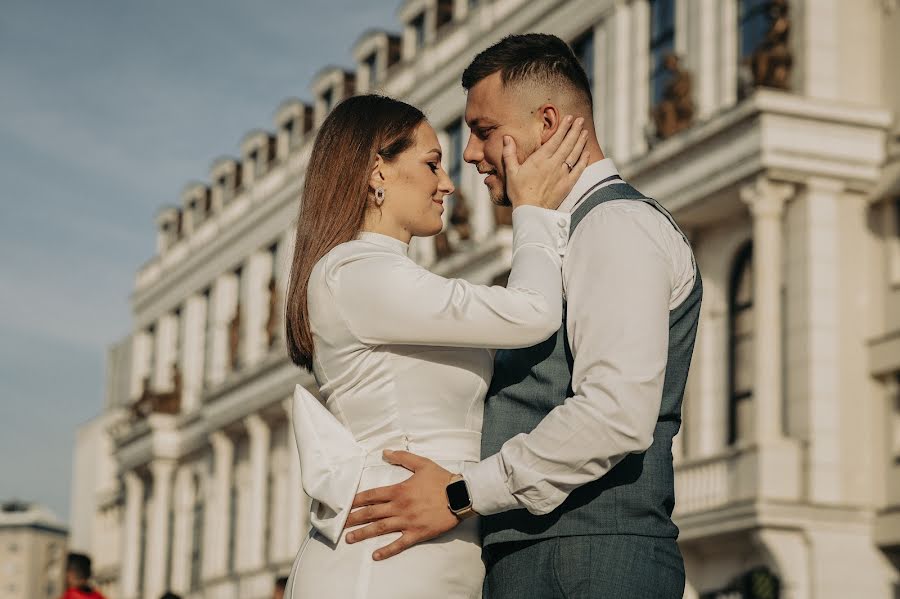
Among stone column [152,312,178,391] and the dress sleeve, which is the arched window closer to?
the dress sleeve

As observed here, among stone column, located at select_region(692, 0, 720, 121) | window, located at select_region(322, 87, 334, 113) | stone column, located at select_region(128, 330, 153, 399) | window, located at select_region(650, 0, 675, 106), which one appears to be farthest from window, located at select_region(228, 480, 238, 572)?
stone column, located at select_region(692, 0, 720, 121)

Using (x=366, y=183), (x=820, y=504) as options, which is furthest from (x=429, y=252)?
(x=366, y=183)

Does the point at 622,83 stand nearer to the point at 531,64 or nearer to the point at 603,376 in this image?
the point at 531,64

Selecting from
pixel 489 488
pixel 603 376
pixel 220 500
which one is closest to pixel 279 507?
pixel 220 500

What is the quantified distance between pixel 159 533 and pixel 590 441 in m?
48.2

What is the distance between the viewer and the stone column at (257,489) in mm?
42562

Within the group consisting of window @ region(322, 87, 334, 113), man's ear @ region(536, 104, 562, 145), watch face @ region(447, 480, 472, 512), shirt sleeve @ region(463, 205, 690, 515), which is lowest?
watch face @ region(447, 480, 472, 512)

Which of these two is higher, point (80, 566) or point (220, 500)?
point (220, 500)

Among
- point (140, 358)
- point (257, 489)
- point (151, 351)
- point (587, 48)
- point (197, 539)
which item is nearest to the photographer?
point (587, 48)

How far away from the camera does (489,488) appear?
Answer: 3.97m

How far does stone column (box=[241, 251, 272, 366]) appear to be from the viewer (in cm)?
4422

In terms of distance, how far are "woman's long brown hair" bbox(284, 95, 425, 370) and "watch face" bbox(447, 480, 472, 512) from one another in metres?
0.60

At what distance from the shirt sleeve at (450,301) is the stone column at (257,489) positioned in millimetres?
38615

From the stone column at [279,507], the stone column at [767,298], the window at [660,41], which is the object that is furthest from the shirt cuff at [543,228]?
the stone column at [279,507]
